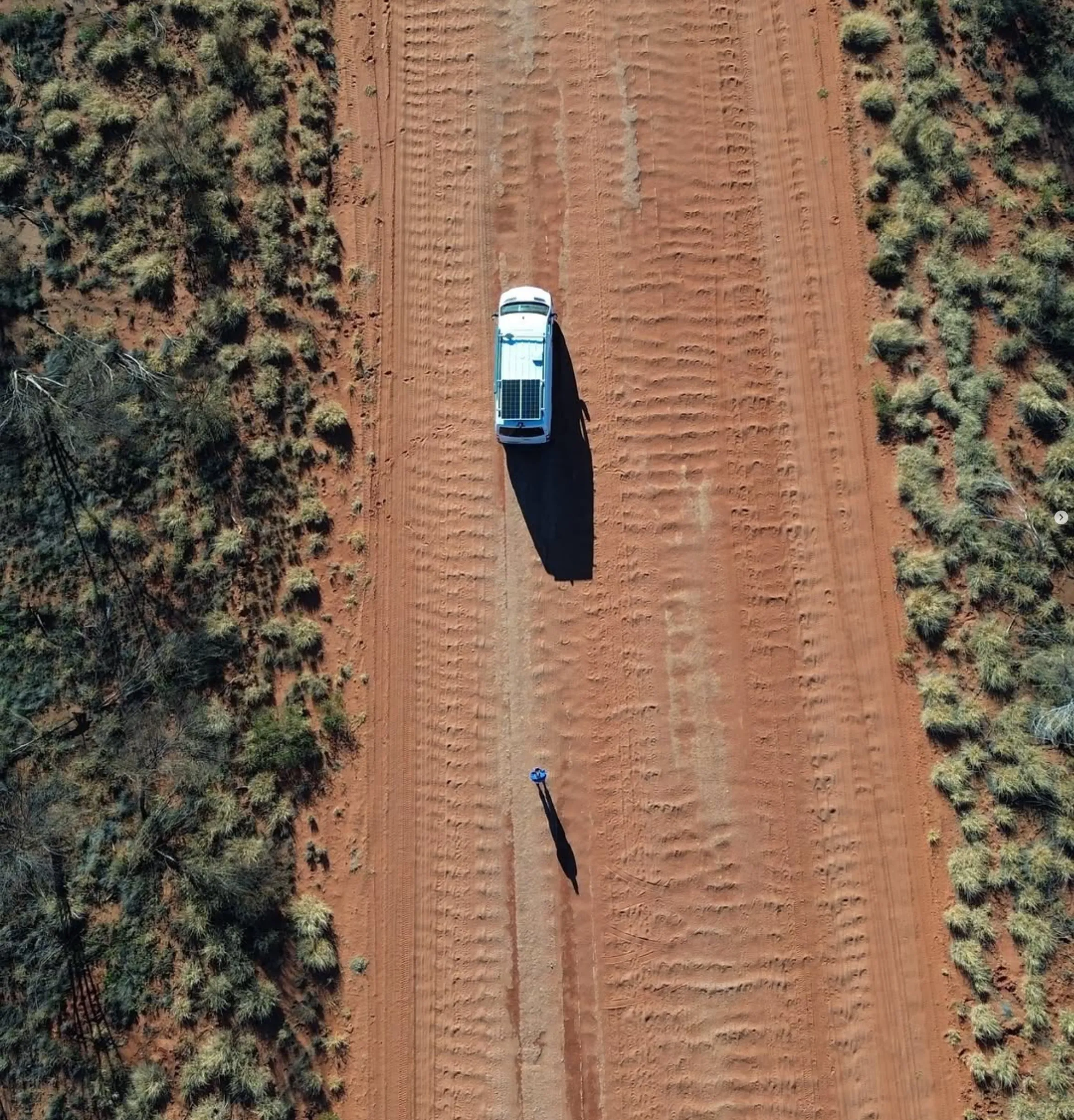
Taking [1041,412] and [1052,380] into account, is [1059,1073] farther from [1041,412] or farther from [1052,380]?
[1052,380]

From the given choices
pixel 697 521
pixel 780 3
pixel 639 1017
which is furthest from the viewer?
pixel 780 3

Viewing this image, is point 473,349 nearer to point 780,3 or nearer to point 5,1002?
point 780,3

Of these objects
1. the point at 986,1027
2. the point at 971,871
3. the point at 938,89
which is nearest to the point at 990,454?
the point at 938,89

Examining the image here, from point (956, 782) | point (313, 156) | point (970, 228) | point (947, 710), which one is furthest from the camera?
point (313, 156)

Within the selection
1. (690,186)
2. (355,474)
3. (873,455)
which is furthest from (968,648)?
(355,474)

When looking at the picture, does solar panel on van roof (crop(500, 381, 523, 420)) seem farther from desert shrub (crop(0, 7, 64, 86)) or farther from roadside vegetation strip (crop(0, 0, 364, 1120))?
desert shrub (crop(0, 7, 64, 86))

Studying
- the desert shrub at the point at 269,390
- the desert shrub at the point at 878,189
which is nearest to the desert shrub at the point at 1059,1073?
the desert shrub at the point at 878,189
